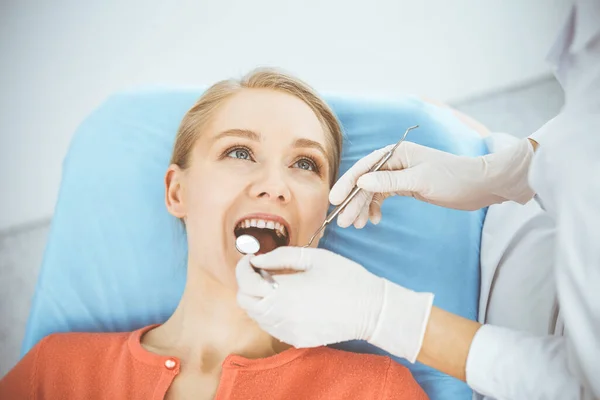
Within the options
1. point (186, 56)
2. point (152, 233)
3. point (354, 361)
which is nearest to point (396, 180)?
point (354, 361)

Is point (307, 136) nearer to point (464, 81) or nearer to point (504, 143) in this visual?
point (504, 143)

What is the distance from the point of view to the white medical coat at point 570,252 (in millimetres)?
628

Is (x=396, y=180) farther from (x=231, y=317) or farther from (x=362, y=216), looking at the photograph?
(x=231, y=317)

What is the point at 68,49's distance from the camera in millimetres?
1273

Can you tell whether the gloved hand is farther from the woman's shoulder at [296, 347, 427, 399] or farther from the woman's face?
the woman's shoulder at [296, 347, 427, 399]

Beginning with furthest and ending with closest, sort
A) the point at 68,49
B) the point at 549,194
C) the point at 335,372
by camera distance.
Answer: the point at 68,49
the point at 335,372
the point at 549,194

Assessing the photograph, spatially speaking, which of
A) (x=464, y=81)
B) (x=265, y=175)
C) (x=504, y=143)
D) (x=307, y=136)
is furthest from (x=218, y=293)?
(x=464, y=81)

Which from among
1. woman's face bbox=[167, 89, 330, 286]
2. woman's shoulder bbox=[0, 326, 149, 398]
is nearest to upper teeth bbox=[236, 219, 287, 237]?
woman's face bbox=[167, 89, 330, 286]

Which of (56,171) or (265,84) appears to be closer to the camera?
(265,84)

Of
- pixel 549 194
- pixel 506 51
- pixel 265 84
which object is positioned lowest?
pixel 549 194

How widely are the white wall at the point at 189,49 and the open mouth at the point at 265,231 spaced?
1.60ft

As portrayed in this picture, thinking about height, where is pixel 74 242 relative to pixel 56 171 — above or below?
below

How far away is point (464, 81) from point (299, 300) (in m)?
0.93

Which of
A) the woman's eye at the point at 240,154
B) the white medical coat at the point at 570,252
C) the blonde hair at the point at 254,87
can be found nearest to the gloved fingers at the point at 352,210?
the blonde hair at the point at 254,87
